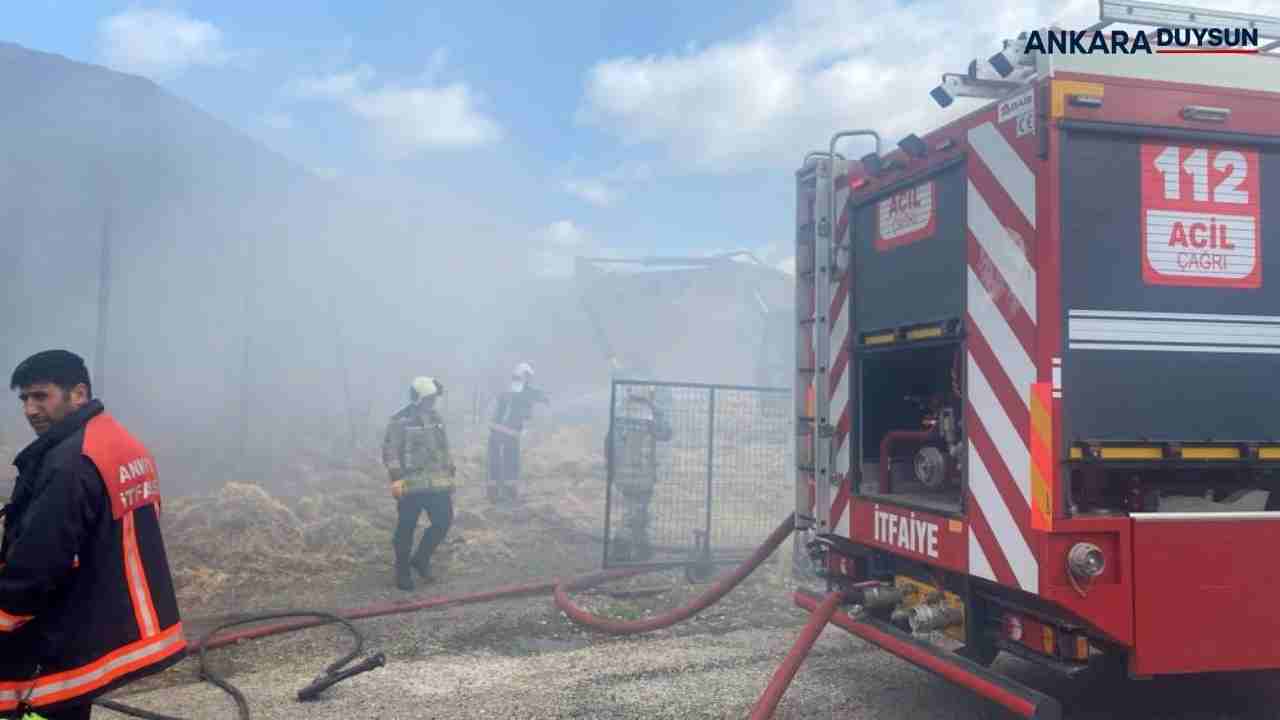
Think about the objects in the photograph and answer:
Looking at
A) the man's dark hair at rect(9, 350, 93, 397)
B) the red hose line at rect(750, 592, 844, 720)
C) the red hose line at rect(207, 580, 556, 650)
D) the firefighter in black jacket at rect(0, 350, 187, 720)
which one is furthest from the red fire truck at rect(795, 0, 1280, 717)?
the red hose line at rect(207, 580, 556, 650)

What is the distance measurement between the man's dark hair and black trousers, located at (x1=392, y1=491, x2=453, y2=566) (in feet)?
13.3

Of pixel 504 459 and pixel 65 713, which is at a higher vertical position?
pixel 504 459

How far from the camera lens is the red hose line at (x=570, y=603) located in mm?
5242

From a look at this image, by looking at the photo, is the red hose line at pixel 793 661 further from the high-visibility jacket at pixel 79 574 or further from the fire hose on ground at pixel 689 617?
the high-visibility jacket at pixel 79 574

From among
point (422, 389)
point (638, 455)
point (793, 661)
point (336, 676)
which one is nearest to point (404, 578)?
point (422, 389)

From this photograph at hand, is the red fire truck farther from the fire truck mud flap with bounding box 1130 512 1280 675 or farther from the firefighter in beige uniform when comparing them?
the firefighter in beige uniform

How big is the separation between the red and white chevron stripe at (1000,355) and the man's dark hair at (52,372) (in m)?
3.14

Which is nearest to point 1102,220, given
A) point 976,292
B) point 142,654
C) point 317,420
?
point 976,292

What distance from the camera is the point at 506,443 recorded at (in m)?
11.0

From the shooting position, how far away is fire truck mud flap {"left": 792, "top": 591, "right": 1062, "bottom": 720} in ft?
10.3

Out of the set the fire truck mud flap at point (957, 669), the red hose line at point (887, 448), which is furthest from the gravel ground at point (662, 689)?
the red hose line at point (887, 448)

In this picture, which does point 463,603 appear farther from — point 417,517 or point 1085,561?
point 1085,561

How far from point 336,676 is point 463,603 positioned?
1.75m

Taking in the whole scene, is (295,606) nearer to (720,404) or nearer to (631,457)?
(631,457)
